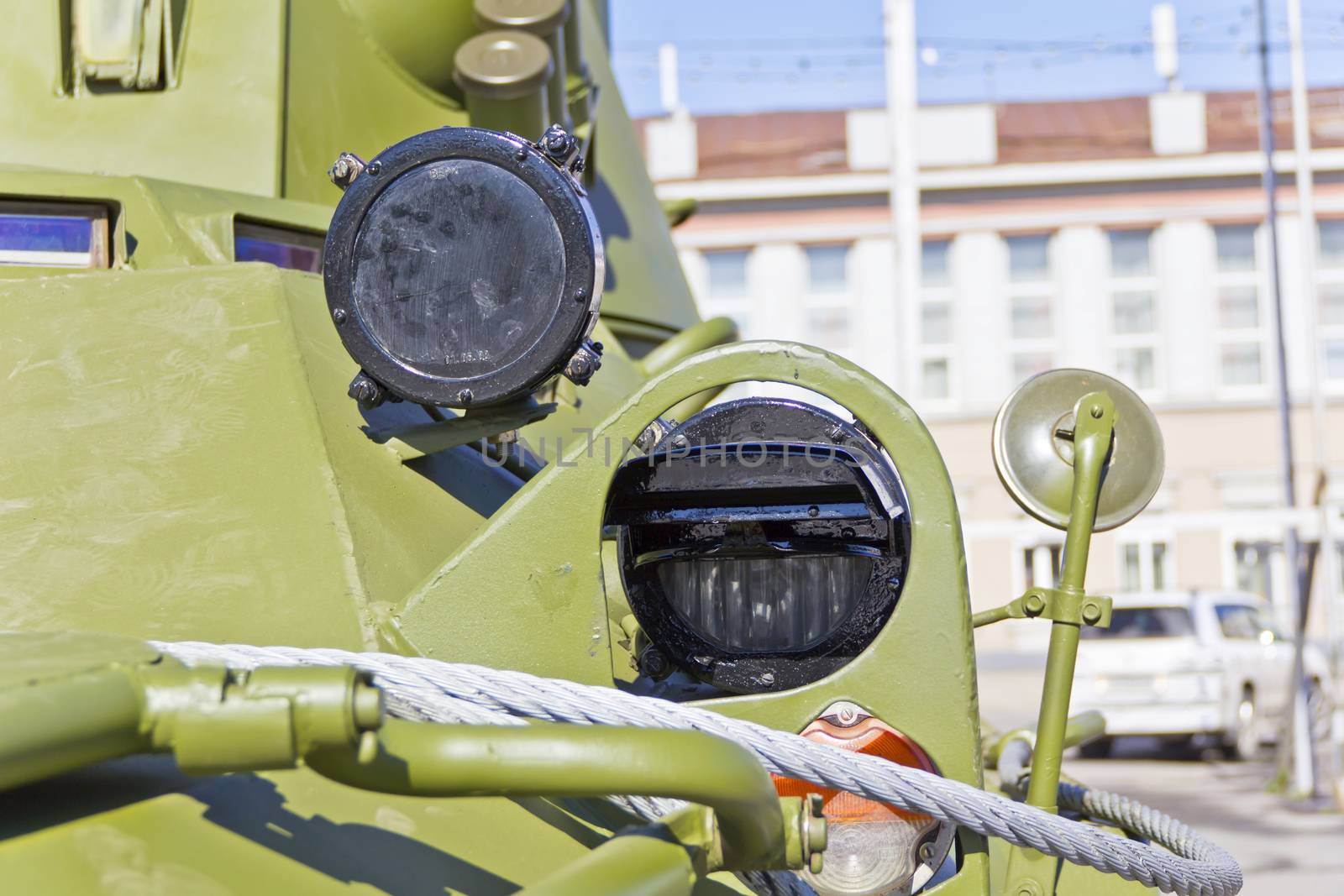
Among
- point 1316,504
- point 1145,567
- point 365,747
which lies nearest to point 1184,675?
point 1316,504

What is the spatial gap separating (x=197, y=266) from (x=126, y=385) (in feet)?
1.04

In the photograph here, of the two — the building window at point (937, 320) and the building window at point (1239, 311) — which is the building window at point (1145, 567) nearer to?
the building window at point (1239, 311)

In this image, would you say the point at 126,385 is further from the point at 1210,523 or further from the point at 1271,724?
the point at 1271,724

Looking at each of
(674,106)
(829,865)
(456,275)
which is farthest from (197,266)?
(674,106)

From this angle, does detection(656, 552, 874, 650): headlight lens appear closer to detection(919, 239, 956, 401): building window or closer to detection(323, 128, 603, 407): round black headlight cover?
detection(323, 128, 603, 407): round black headlight cover

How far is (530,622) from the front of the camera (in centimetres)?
215

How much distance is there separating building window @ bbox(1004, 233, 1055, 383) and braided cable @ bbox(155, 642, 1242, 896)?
76.0 ft

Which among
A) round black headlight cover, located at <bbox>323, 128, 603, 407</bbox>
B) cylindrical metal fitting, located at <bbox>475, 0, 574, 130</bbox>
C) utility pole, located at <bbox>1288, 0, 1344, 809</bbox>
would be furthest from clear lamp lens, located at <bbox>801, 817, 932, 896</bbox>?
utility pole, located at <bbox>1288, 0, 1344, 809</bbox>

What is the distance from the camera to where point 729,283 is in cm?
2527

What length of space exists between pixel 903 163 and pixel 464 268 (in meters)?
12.6

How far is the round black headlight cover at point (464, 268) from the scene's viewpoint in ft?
7.13

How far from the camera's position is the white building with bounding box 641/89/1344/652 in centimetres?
2439

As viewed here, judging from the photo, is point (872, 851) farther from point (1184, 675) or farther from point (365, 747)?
point (1184, 675)

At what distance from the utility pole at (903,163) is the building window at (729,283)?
1017 cm
